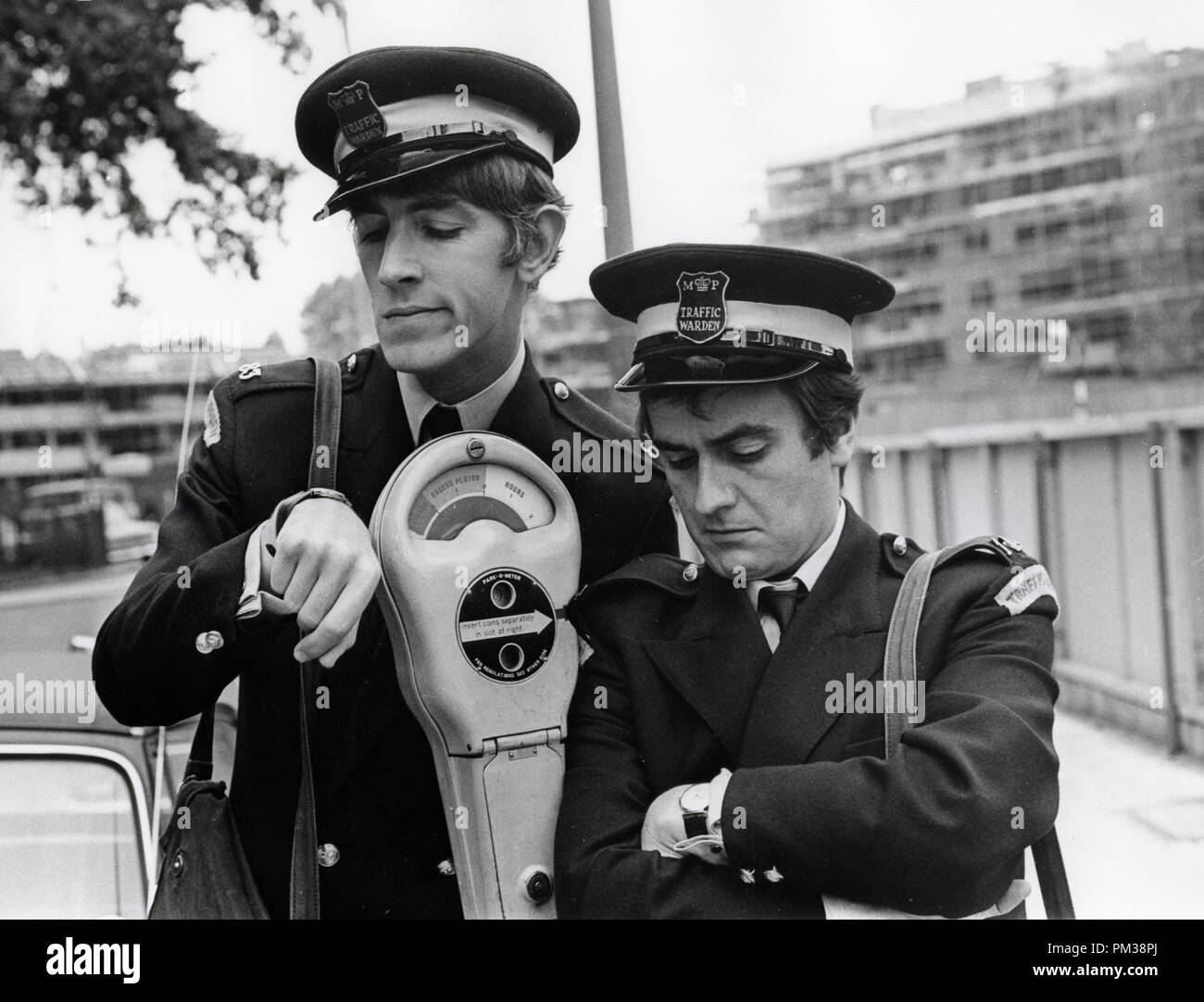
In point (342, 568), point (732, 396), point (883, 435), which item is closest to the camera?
point (342, 568)

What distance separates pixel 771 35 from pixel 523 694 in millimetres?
1299

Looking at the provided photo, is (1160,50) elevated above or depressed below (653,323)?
above

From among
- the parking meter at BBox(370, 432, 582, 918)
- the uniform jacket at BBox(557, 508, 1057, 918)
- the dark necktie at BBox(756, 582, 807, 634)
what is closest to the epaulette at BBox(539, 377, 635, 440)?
the parking meter at BBox(370, 432, 582, 918)

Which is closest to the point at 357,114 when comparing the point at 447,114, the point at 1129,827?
the point at 447,114

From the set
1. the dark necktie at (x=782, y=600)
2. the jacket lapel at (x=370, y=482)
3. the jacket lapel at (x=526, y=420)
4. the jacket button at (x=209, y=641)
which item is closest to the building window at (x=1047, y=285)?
the dark necktie at (x=782, y=600)

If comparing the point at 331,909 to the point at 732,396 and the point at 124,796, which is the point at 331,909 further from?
the point at 732,396

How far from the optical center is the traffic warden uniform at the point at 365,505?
2.19m

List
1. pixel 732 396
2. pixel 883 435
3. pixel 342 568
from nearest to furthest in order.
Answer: pixel 342 568 < pixel 732 396 < pixel 883 435

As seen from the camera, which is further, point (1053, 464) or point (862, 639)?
point (1053, 464)

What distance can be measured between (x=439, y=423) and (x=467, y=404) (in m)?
0.06

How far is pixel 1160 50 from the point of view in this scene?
2.37 m

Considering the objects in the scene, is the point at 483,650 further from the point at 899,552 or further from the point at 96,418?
the point at 96,418

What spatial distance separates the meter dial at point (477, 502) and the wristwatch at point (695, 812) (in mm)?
528

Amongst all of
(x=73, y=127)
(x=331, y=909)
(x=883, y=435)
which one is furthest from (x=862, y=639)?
(x=73, y=127)
